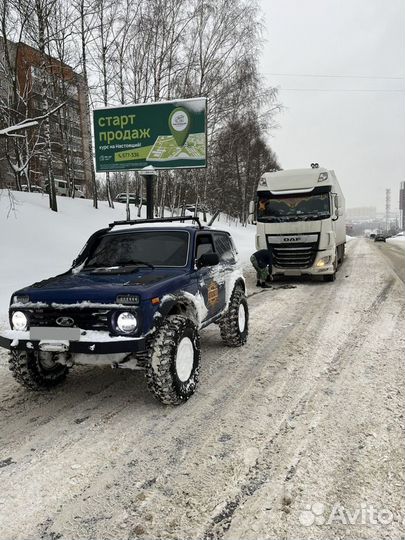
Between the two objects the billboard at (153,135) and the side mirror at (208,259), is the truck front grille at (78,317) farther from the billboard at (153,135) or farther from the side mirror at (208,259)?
the billboard at (153,135)

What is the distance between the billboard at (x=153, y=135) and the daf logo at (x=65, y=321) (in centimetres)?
1105

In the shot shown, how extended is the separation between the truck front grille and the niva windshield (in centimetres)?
118

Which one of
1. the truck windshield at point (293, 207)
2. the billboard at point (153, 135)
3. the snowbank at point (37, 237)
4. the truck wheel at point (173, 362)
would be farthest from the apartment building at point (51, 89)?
the truck wheel at point (173, 362)

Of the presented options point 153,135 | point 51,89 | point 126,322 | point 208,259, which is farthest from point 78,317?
point 51,89

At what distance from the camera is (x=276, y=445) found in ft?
10.2

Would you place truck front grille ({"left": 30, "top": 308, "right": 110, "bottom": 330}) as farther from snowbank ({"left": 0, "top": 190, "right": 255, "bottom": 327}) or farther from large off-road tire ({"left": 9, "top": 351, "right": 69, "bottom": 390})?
snowbank ({"left": 0, "top": 190, "right": 255, "bottom": 327})

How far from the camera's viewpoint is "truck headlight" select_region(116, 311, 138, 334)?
3.50 metres

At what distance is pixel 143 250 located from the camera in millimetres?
4824

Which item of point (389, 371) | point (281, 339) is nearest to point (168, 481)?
point (389, 371)

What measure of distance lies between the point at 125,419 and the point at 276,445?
1362 mm

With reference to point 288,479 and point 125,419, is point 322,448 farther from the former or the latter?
point 125,419

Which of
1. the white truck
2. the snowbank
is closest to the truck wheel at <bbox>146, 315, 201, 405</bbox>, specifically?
the snowbank

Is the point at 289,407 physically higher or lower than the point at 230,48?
lower

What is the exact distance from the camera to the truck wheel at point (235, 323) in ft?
18.3
